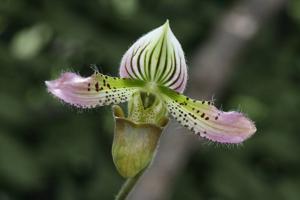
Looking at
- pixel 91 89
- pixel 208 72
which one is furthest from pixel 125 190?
pixel 208 72

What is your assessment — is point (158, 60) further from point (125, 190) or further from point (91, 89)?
point (125, 190)

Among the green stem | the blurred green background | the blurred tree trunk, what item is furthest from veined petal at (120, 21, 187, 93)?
the blurred tree trunk

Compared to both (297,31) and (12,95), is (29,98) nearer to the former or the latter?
(12,95)

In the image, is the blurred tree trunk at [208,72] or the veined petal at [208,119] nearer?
the veined petal at [208,119]

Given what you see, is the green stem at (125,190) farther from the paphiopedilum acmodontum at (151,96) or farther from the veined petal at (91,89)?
the veined petal at (91,89)

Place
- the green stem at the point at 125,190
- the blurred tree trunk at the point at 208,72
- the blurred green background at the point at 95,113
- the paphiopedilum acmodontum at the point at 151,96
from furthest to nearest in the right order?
the blurred tree trunk at the point at 208,72
the blurred green background at the point at 95,113
the paphiopedilum acmodontum at the point at 151,96
the green stem at the point at 125,190

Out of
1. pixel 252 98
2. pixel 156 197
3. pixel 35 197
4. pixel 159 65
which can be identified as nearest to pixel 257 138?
pixel 252 98

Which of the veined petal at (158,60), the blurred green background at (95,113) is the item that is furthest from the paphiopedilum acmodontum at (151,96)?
the blurred green background at (95,113)

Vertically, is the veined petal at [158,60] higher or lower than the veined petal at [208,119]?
higher

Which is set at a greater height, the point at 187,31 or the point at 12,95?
the point at 187,31
